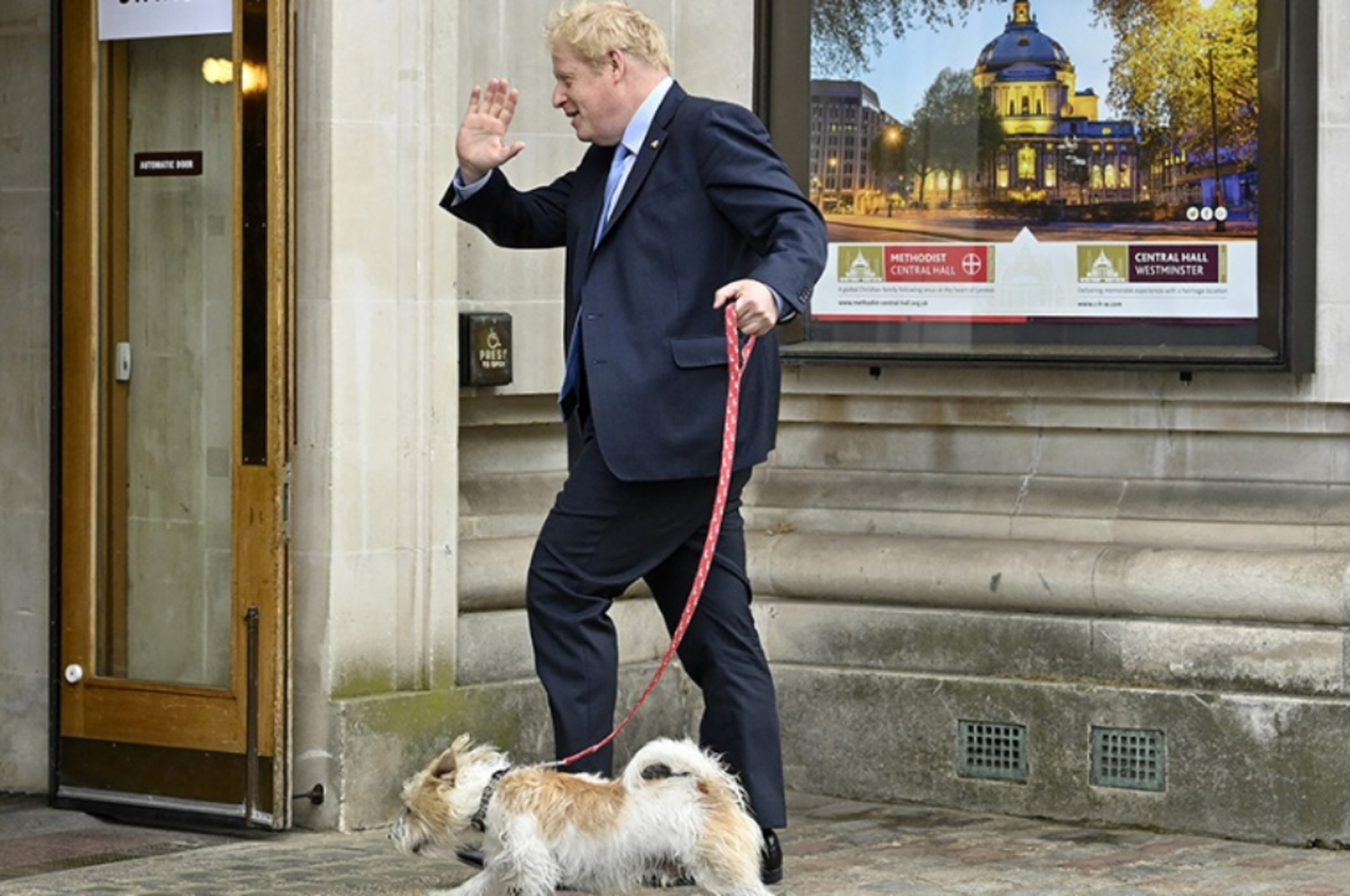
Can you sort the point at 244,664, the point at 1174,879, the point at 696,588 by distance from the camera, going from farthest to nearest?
1. the point at 244,664
2. the point at 1174,879
3. the point at 696,588

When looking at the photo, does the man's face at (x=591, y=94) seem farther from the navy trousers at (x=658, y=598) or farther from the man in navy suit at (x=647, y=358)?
the navy trousers at (x=658, y=598)

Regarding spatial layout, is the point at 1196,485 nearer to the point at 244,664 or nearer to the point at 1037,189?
the point at 1037,189

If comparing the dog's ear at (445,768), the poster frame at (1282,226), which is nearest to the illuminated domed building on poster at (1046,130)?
the poster frame at (1282,226)

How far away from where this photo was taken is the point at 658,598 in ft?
19.9

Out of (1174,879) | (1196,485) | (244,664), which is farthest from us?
(1196,485)

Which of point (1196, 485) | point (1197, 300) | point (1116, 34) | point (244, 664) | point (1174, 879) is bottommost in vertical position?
point (1174, 879)

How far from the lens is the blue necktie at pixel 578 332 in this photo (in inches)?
230

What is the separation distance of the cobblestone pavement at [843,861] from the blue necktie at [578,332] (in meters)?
1.11

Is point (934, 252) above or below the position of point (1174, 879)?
above

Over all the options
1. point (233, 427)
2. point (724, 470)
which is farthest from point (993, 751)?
point (233, 427)

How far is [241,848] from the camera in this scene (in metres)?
6.72

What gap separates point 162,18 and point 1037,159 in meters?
2.49

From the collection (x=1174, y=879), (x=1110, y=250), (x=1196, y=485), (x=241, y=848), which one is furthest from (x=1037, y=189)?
(x=241, y=848)

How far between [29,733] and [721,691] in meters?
2.65
